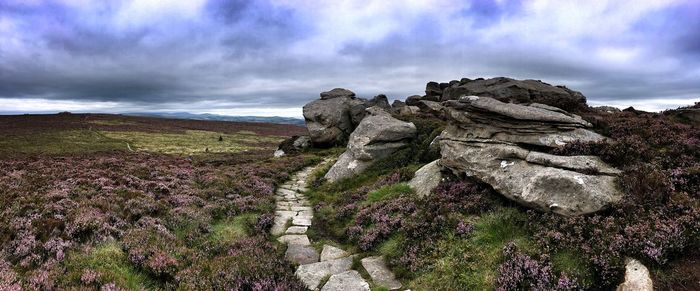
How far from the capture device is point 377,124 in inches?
970

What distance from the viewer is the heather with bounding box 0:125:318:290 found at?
347 inches

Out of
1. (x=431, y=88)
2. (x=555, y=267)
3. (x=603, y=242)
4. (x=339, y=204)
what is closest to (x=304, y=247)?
(x=339, y=204)

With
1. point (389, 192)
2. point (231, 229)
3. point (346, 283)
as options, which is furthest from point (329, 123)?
point (346, 283)

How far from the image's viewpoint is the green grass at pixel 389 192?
1562cm

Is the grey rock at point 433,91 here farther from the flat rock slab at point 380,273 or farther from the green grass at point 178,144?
the green grass at point 178,144

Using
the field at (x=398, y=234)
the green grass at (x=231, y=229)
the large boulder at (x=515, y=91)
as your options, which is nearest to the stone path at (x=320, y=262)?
the field at (x=398, y=234)

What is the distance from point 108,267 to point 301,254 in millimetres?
5084

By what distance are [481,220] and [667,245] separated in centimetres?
427

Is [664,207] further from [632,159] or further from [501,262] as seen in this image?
[501,262]

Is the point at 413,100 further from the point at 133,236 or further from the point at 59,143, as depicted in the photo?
the point at 59,143

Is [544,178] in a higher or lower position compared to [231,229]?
higher

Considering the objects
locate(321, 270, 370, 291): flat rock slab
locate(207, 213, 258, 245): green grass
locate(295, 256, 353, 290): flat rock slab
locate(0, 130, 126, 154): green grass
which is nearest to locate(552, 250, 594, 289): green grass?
locate(321, 270, 370, 291): flat rock slab

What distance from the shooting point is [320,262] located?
36.2 ft

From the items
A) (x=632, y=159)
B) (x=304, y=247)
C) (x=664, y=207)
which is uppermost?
(x=632, y=159)
